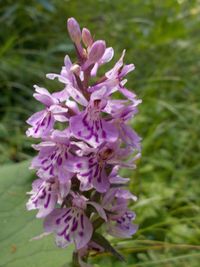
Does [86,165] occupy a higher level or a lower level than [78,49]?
lower

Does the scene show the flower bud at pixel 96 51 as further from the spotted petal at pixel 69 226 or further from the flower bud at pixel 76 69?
the spotted petal at pixel 69 226

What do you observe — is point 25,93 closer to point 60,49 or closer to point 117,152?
point 60,49

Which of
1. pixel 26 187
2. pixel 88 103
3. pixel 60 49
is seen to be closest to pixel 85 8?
pixel 60 49

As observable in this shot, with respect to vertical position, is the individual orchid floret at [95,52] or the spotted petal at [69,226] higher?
the individual orchid floret at [95,52]

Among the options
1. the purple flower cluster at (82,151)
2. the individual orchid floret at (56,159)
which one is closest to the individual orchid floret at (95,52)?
the purple flower cluster at (82,151)

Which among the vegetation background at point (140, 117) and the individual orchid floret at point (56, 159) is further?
the vegetation background at point (140, 117)

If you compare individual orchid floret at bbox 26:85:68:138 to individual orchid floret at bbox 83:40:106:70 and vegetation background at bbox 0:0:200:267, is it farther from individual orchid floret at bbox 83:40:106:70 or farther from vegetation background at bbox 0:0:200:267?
vegetation background at bbox 0:0:200:267
